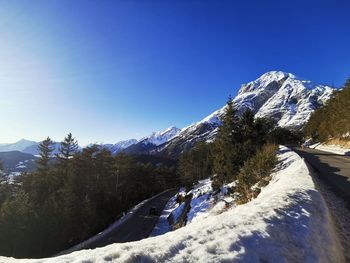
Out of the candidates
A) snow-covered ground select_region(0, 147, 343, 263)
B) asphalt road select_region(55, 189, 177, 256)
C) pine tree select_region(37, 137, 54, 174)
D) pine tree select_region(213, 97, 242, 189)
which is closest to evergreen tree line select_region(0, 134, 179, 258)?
pine tree select_region(37, 137, 54, 174)

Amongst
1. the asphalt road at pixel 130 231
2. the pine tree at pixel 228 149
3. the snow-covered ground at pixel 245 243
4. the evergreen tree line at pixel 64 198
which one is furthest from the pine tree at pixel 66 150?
the snow-covered ground at pixel 245 243

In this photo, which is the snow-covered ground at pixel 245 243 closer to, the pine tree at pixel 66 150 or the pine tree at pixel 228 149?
the pine tree at pixel 228 149

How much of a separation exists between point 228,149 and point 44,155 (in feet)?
139

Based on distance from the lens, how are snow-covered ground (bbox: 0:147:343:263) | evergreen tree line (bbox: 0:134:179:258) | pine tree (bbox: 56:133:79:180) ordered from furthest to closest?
pine tree (bbox: 56:133:79:180), evergreen tree line (bbox: 0:134:179:258), snow-covered ground (bbox: 0:147:343:263)

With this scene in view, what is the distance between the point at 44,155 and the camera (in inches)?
2413

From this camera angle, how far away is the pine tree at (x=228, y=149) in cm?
3412

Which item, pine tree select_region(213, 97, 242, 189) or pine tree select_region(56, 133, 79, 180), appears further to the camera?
pine tree select_region(56, 133, 79, 180)

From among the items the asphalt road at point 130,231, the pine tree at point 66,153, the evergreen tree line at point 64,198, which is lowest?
the asphalt road at point 130,231

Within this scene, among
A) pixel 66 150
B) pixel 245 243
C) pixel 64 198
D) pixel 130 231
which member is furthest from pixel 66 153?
pixel 245 243

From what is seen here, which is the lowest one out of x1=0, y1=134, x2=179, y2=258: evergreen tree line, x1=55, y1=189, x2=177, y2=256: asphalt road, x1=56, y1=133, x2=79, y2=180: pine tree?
x1=55, y1=189, x2=177, y2=256: asphalt road

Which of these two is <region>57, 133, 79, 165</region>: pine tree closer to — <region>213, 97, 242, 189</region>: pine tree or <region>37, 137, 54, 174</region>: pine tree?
<region>37, 137, 54, 174</region>: pine tree

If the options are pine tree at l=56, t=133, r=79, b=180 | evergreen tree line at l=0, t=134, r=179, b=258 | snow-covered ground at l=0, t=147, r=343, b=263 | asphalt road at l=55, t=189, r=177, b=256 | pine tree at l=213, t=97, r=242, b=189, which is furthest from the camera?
pine tree at l=56, t=133, r=79, b=180

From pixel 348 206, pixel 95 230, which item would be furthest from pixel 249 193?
pixel 95 230

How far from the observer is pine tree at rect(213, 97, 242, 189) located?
1344 inches
